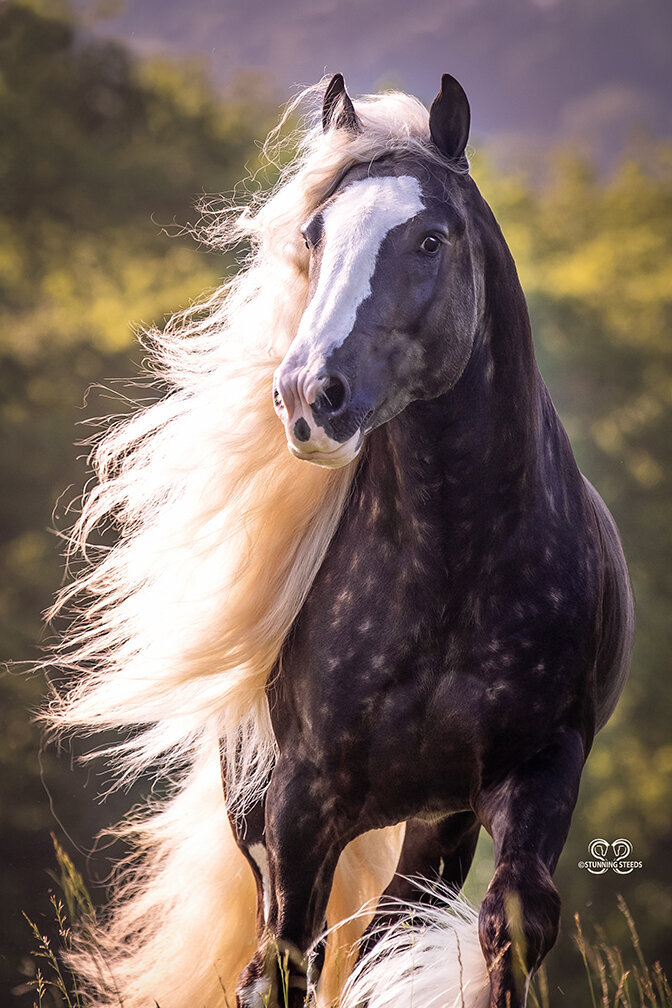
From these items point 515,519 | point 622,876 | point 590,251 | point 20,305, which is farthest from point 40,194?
point 515,519

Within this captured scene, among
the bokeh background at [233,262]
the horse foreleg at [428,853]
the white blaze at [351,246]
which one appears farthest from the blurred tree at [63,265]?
the white blaze at [351,246]

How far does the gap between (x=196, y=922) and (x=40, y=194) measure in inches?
271

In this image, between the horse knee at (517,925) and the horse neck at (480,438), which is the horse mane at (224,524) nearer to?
the horse neck at (480,438)

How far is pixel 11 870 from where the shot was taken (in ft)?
23.2

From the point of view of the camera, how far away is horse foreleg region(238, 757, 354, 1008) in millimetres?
2186

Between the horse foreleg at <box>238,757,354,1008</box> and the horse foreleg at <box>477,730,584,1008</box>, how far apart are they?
0.32 meters

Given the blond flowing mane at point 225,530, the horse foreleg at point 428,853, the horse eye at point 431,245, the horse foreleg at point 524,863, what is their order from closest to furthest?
the horse foreleg at point 524,863 < the horse eye at point 431,245 < the blond flowing mane at point 225,530 < the horse foreleg at point 428,853

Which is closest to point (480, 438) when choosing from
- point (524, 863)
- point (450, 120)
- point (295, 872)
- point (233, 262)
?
point (450, 120)

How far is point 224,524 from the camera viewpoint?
2.53 metres

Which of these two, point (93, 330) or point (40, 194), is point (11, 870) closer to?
point (93, 330)

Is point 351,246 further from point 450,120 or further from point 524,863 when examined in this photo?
point 524,863

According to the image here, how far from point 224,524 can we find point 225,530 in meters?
0.01

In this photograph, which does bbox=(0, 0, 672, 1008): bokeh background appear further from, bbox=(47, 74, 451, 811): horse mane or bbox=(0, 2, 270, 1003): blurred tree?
bbox=(47, 74, 451, 811): horse mane

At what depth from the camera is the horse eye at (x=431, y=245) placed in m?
1.95
